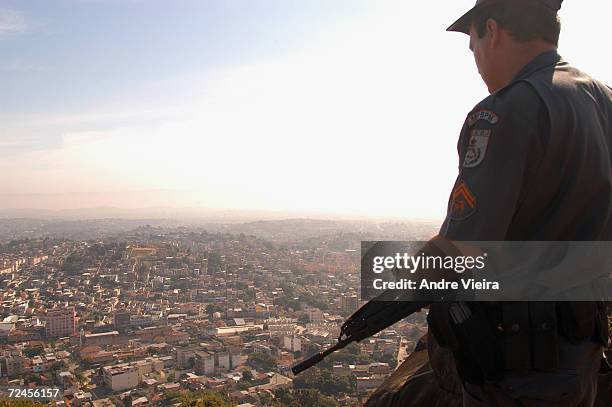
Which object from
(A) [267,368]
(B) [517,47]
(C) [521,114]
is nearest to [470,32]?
(B) [517,47]

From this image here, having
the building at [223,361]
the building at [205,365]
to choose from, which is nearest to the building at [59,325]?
the building at [205,365]

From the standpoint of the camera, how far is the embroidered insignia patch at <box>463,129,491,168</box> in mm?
1494

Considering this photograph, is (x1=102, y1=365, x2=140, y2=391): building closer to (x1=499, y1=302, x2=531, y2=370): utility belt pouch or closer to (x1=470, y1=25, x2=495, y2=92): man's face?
(x1=499, y1=302, x2=531, y2=370): utility belt pouch

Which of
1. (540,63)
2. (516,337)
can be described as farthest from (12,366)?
(540,63)

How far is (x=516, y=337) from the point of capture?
1.53 meters

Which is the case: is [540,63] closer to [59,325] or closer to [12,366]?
[12,366]

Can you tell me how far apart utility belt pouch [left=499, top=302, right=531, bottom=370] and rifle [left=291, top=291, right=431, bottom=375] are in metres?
0.26

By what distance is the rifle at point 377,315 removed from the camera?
5.71 ft

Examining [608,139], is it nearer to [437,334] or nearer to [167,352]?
[437,334]

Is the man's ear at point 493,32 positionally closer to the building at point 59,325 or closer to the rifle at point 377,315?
the rifle at point 377,315

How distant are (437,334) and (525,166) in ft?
2.03

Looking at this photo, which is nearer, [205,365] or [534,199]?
[534,199]

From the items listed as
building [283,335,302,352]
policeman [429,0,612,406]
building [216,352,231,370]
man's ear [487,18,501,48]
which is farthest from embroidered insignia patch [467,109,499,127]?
building [216,352,231,370]

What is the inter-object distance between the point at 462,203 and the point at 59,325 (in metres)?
26.2
